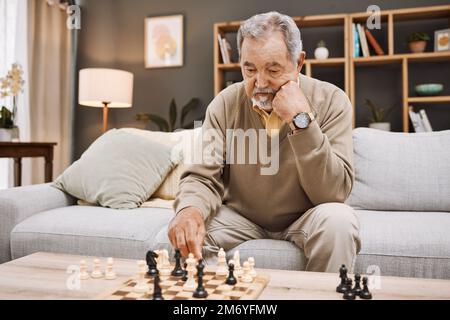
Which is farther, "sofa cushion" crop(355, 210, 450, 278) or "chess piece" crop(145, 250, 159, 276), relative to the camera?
"sofa cushion" crop(355, 210, 450, 278)

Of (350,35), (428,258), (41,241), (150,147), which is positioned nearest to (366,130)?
(428,258)

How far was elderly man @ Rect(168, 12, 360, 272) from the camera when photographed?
124 centimetres

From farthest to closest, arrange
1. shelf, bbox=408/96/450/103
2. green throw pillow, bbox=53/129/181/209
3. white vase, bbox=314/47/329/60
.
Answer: white vase, bbox=314/47/329/60 < shelf, bbox=408/96/450/103 < green throw pillow, bbox=53/129/181/209

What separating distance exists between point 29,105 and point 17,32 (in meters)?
0.58

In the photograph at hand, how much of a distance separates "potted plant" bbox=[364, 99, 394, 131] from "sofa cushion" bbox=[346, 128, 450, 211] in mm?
1112

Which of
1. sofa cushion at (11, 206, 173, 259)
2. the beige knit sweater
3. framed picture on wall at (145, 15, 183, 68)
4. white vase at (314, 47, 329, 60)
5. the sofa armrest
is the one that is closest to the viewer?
the beige knit sweater

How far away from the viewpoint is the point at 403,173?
197 cm

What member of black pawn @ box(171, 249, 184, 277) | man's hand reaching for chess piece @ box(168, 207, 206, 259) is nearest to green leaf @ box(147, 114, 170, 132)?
man's hand reaching for chess piece @ box(168, 207, 206, 259)

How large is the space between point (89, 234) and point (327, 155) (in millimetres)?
995

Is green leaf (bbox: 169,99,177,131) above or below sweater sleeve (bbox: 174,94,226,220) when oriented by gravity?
above

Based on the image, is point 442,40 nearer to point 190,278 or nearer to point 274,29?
point 274,29

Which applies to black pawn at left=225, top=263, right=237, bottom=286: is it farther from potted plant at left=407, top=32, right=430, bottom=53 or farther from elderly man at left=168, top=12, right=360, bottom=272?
potted plant at left=407, top=32, right=430, bottom=53

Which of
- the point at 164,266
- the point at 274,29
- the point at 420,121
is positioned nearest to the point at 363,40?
the point at 420,121

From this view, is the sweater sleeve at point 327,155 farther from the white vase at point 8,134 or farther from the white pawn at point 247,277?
the white vase at point 8,134
